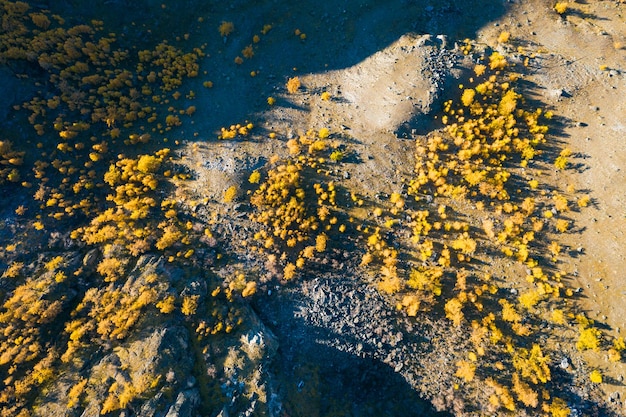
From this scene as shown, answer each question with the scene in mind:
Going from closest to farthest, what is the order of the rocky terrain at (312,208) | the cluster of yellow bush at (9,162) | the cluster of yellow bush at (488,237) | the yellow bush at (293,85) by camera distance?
the rocky terrain at (312,208) < the cluster of yellow bush at (488,237) < the cluster of yellow bush at (9,162) < the yellow bush at (293,85)

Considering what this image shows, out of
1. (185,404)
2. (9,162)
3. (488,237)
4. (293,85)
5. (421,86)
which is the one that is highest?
(293,85)

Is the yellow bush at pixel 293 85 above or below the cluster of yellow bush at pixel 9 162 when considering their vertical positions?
above

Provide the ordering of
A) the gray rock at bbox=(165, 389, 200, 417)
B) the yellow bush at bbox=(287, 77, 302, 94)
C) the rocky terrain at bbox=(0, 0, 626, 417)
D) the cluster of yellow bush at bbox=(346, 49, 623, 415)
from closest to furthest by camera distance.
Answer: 1. the gray rock at bbox=(165, 389, 200, 417)
2. the rocky terrain at bbox=(0, 0, 626, 417)
3. the cluster of yellow bush at bbox=(346, 49, 623, 415)
4. the yellow bush at bbox=(287, 77, 302, 94)

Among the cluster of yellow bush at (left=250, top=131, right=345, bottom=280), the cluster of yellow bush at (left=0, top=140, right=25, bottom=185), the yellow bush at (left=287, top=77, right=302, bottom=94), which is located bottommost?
the cluster of yellow bush at (left=250, top=131, right=345, bottom=280)

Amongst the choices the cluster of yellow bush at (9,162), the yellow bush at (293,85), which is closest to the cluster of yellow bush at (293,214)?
the yellow bush at (293,85)

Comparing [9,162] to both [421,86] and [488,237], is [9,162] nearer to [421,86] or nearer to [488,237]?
[421,86]

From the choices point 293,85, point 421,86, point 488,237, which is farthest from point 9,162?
point 488,237

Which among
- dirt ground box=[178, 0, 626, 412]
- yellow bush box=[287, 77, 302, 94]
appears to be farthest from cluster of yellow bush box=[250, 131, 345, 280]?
yellow bush box=[287, 77, 302, 94]

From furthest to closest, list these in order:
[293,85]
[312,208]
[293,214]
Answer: [293,85]
[312,208]
[293,214]

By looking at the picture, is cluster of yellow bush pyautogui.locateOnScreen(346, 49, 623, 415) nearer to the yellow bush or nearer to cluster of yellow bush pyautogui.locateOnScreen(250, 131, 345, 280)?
cluster of yellow bush pyautogui.locateOnScreen(250, 131, 345, 280)

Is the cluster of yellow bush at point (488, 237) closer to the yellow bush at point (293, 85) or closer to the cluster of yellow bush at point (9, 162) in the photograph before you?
the yellow bush at point (293, 85)

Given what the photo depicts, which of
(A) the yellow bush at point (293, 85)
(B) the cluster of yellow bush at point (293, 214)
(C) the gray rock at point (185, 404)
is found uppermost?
(A) the yellow bush at point (293, 85)

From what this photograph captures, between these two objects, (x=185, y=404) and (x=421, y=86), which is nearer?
(x=185, y=404)

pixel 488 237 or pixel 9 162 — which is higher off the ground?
pixel 9 162
